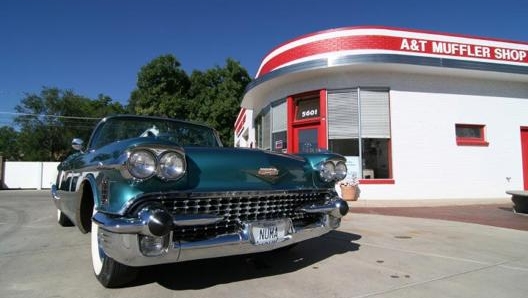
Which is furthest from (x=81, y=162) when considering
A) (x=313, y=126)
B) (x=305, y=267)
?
(x=313, y=126)

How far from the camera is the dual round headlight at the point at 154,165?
2.62 meters

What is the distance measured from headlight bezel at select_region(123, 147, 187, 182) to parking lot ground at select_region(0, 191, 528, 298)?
0.94 meters

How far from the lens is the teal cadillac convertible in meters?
2.58

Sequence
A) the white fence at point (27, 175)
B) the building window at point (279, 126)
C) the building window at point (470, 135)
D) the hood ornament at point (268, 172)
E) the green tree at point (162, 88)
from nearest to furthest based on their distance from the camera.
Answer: the hood ornament at point (268, 172) < the building window at point (470, 135) < the building window at point (279, 126) < the white fence at point (27, 175) < the green tree at point (162, 88)

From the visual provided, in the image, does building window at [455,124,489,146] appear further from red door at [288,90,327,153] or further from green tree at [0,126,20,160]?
green tree at [0,126,20,160]

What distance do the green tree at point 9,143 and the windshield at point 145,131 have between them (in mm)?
54138

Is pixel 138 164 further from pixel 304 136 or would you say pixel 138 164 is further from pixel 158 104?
pixel 158 104

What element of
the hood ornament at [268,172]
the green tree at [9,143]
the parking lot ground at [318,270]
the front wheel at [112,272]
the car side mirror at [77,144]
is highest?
the green tree at [9,143]

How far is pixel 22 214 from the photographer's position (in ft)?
27.7

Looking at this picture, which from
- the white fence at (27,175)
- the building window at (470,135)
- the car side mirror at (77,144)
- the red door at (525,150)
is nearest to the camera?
the car side mirror at (77,144)

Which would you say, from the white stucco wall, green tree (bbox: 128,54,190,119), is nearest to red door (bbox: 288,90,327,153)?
the white stucco wall

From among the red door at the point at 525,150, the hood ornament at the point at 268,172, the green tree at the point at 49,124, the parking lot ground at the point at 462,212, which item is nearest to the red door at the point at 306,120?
the parking lot ground at the point at 462,212

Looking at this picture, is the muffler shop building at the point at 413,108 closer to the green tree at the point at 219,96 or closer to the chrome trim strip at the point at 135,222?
the chrome trim strip at the point at 135,222

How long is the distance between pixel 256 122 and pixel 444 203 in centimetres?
945
